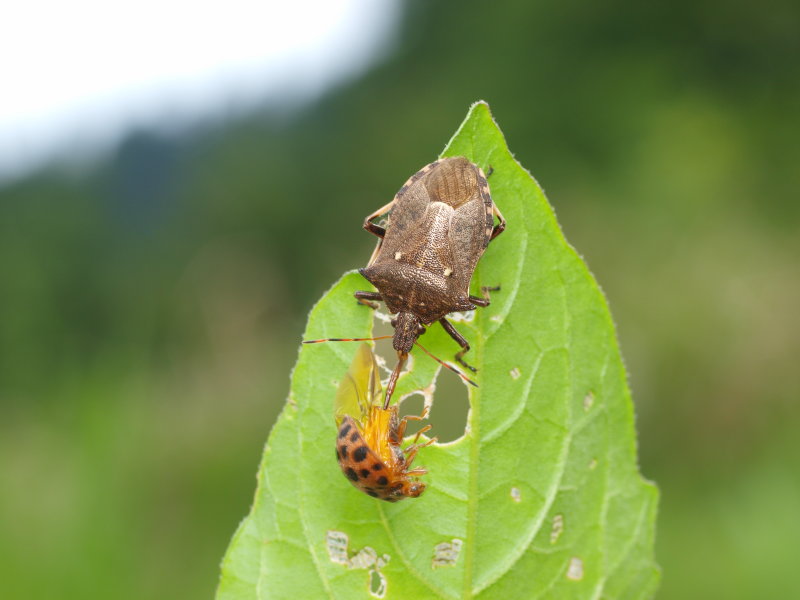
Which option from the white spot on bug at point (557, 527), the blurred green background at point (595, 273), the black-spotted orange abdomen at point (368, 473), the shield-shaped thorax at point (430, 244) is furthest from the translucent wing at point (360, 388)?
the blurred green background at point (595, 273)

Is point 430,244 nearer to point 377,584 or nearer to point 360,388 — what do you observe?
point 360,388

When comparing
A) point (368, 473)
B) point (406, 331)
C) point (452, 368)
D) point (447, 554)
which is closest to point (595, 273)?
point (406, 331)

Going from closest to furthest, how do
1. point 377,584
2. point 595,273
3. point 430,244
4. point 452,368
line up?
1. point 377,584
2. point 452,368
3. point 430,244
4. point 595,273

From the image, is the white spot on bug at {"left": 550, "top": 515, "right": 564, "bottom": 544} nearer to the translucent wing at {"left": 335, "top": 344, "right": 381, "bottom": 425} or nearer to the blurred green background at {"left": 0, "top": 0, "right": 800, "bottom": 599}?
the translucent wing at {"left": 335, "top": 344, "right": 381, "bottom": 425}

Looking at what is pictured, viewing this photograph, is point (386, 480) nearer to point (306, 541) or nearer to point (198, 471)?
point (306, 541)

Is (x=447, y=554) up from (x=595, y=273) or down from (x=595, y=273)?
down

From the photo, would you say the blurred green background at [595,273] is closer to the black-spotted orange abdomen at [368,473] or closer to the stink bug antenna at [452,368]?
the black-spotted orange abdomen at [368,473]

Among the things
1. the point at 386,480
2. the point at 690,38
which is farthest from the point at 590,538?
the point at 690,38
